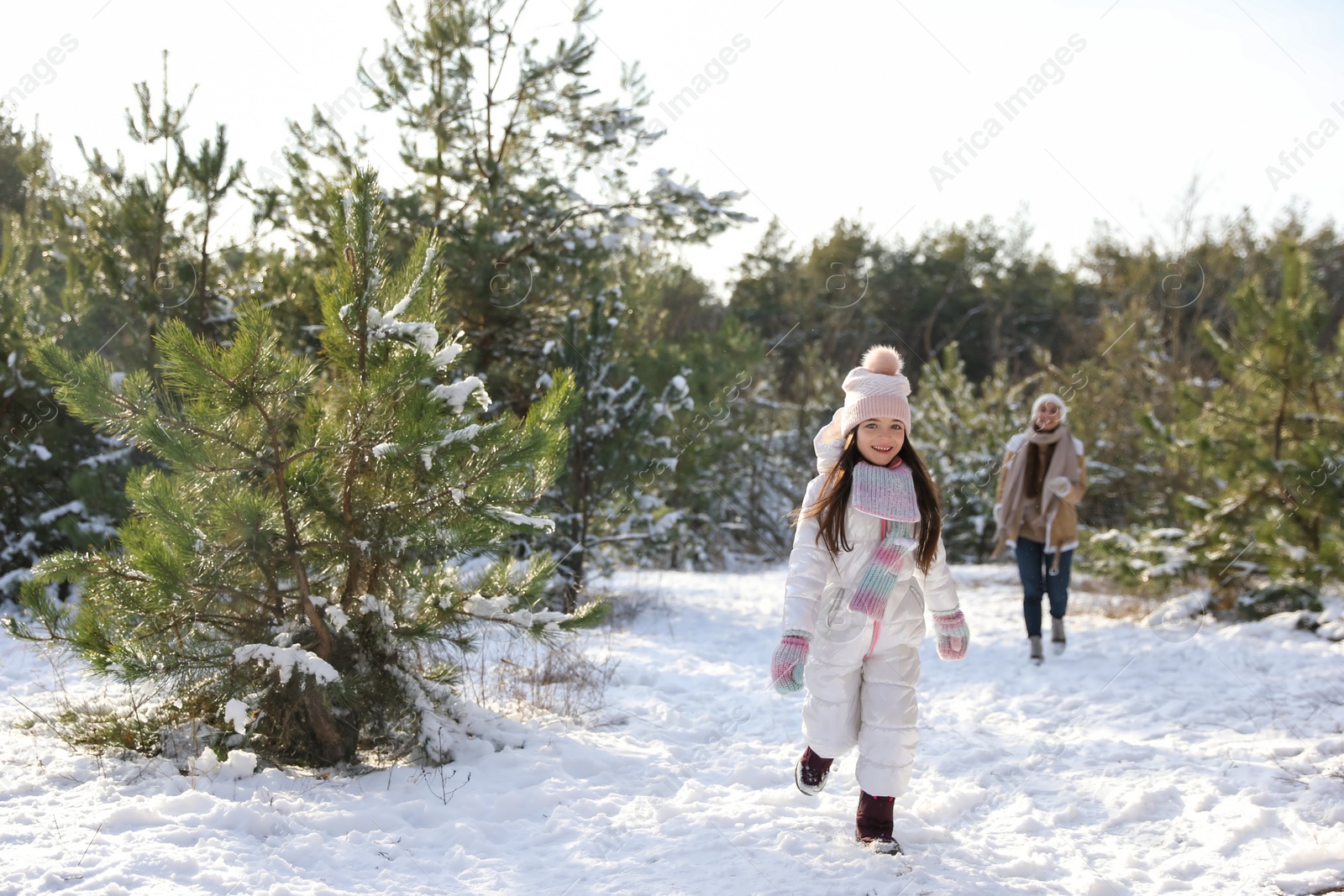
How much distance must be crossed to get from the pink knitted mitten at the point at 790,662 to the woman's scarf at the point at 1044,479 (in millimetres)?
3474

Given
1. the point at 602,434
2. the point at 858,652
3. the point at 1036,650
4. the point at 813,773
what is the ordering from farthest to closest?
the point at 602,434
the point at 1036,650
the point at 813,773
the point at 858,652

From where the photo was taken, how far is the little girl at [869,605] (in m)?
2.91

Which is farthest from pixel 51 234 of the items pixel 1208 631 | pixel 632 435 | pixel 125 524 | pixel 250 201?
pixel 1208 631

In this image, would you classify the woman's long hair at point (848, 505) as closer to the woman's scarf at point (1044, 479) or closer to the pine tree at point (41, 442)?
the woman's scarf at point (1044, 479)

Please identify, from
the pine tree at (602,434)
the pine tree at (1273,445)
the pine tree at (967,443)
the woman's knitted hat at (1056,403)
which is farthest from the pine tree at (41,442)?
the pine tree at (967,443)

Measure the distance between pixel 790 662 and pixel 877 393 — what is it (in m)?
0.96

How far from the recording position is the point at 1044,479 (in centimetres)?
593

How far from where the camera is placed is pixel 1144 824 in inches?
130

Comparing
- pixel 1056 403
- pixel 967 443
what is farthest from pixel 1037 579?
pixel 967 443

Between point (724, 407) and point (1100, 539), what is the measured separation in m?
3.83

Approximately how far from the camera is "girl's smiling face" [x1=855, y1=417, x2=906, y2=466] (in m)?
3.03

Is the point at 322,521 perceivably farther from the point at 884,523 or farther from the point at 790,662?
the point at 884,523

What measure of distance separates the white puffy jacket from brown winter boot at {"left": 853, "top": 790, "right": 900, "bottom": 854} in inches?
22.8

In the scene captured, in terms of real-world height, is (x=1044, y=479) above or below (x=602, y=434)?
below
